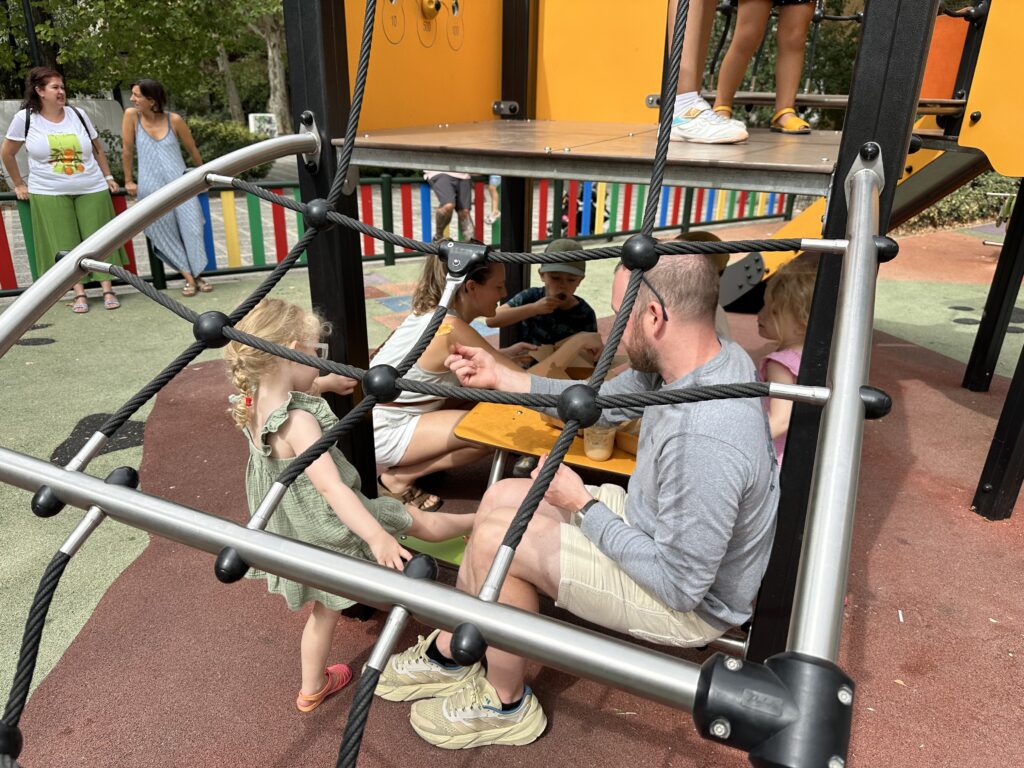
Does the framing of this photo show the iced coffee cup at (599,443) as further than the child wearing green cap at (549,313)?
No

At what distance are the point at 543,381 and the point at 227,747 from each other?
1.32 meters

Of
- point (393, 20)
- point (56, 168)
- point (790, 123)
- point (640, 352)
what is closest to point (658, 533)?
point (640, 352)

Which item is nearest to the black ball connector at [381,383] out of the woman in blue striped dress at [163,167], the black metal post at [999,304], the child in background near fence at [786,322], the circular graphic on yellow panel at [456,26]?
the child in background near fence at [786,322]

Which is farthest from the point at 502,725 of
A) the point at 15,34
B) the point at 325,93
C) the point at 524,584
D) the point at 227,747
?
the point at 15,34

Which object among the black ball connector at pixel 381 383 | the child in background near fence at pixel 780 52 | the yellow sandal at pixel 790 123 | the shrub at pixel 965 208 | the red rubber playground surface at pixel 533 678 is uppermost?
the child in background near fence at pixel 780 52

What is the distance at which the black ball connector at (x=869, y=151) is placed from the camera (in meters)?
1.46

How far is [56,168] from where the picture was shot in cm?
514

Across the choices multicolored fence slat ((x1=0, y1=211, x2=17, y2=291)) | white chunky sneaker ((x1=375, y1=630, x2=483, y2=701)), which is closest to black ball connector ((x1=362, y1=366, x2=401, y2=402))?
white chunky sneaker ((x1=375, y1=630, x2=483, y2=701))

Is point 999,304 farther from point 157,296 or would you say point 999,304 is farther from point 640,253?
point 157,296

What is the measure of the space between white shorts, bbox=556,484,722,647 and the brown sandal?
1.31 meters

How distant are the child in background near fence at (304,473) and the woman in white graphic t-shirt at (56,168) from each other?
392 centimetres

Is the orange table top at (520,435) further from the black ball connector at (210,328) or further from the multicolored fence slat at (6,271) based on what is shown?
the multicolored fence slat at (6,271)

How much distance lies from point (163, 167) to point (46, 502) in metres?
5.54

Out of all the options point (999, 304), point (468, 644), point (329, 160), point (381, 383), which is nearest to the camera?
point (468, 644)
